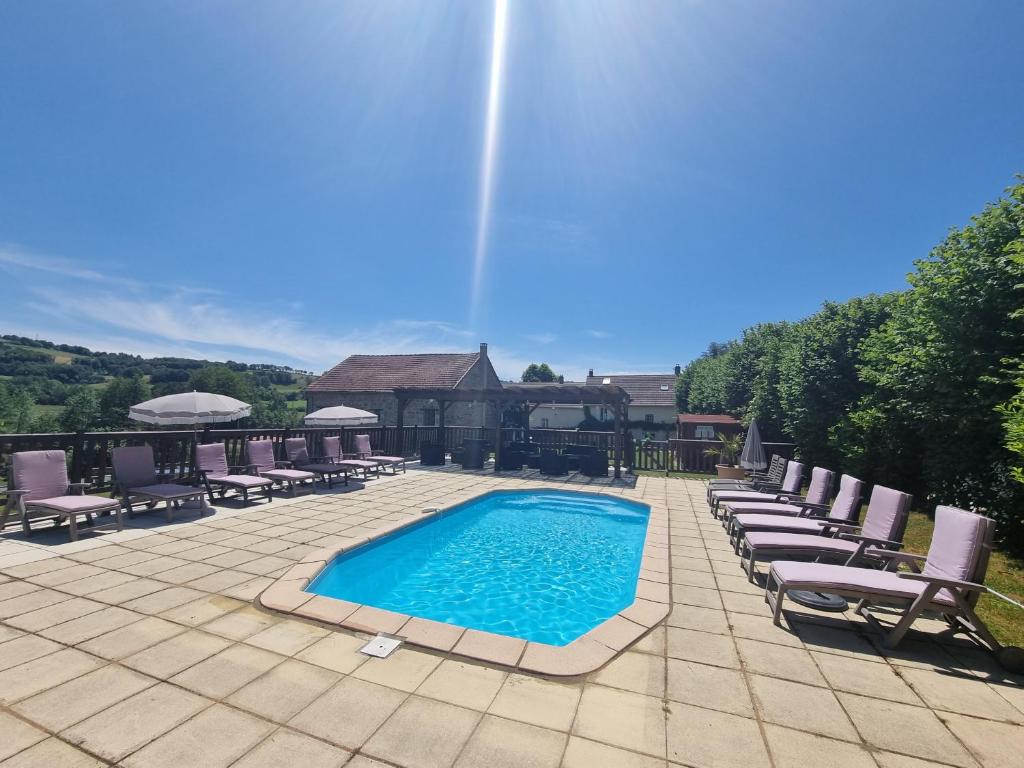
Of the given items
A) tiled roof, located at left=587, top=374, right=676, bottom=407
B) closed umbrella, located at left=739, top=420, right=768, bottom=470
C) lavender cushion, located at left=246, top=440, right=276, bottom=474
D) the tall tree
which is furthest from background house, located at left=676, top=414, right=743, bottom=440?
the tall tree

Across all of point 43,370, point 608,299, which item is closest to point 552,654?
point 608,299

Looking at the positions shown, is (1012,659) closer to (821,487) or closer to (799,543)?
(799,543)

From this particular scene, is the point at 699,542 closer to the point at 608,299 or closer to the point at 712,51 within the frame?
the point at 712,51

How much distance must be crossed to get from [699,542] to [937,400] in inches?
184

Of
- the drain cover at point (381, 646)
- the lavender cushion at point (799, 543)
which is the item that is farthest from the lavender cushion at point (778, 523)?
the drain cover at point (381, 646)

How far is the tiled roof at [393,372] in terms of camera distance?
25.0 metres

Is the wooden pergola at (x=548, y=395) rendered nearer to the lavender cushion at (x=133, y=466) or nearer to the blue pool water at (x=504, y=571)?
the blue pool water at (x=504, y=571)

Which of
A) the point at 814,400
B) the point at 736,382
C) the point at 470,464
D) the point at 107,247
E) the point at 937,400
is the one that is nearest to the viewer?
the point at 937,400

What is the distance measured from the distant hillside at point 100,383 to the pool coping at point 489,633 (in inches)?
1370

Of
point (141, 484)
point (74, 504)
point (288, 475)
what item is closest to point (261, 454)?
point (288, 475)

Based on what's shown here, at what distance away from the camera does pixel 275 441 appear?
10.1m

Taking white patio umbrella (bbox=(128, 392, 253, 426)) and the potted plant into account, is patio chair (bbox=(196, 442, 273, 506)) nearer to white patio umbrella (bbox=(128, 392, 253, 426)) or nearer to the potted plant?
white patio umbrella (bbox=(128, 392, 253, 426))

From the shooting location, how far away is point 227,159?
32.3ft

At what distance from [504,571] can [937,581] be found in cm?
461
